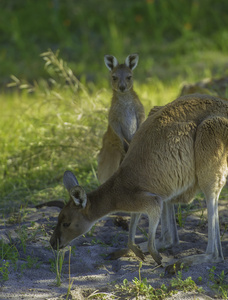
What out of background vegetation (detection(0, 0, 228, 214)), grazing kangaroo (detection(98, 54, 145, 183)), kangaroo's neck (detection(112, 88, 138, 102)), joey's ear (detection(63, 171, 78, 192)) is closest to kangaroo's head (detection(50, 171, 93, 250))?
joey's ear (detection(63, 171, 78, 192))

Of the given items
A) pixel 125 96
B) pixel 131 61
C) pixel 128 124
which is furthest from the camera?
pixel 131 61

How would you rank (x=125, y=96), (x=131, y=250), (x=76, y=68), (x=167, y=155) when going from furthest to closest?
(x=76, y=68) < (x=125, y=96) < (x=131, y=250) < (x=167, y=155)

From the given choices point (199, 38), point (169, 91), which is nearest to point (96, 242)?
point (169, 91)

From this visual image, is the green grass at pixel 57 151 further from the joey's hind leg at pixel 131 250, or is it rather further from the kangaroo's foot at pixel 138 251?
the kangaroo's foot at pixel 138 251

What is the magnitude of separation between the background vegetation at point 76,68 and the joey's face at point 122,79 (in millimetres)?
775

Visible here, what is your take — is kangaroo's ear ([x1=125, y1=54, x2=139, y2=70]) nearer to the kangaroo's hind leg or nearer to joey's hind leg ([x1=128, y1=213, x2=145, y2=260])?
the kangaroo's hind leg

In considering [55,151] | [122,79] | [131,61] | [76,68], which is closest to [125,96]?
[122,79]

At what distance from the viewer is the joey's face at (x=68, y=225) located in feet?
13.8

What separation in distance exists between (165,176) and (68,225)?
0.87m

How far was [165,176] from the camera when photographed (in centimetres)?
432

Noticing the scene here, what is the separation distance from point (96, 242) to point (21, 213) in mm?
1040

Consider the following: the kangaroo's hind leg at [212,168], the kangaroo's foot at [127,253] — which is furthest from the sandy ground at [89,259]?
the kangaroo's hind leg at [212,168]

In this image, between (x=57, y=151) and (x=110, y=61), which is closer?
(x=110, y=61)

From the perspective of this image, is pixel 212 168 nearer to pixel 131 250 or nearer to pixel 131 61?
pixel 131 250
